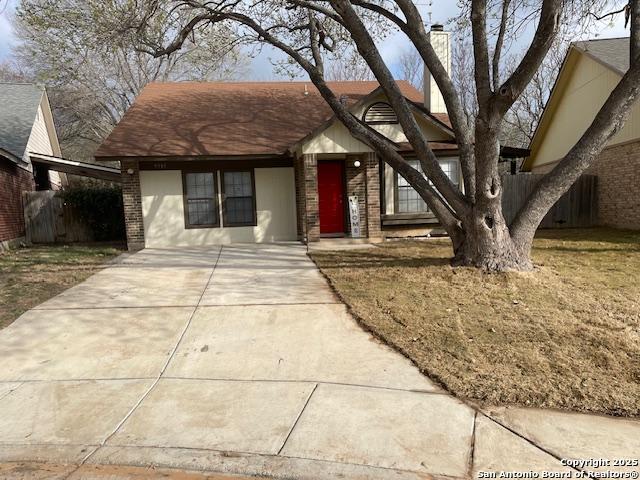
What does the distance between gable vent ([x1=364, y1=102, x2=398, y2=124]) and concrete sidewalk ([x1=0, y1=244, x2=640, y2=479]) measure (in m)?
7.54

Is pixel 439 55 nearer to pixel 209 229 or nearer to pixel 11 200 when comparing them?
pixel 209 229

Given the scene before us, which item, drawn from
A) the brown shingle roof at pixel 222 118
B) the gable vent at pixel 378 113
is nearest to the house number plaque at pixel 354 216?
the gable vent at pixel 378 113

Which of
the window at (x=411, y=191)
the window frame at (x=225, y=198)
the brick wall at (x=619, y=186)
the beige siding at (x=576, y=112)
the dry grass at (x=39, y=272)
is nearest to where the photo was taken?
the dry grass at (x=39, y=272)

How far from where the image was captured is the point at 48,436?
129 inches

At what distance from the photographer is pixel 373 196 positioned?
12.1m

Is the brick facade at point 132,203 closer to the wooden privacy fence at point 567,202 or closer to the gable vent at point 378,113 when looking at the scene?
the gable vent at point 378,113

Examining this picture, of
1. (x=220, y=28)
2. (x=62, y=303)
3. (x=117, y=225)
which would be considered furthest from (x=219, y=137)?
(x=62, y=303)

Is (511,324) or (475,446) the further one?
(511,324)

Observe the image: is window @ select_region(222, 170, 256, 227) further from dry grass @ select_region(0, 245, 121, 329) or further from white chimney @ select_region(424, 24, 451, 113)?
white chimney @ select_region(424, 24, 451, 113)

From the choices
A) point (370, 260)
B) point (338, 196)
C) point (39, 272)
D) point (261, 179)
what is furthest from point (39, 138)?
point (370, 260)

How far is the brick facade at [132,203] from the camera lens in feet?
40.3

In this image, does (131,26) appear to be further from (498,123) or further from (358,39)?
(498,123)

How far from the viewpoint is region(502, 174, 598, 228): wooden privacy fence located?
1568 cm

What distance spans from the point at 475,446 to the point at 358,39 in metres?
6.36
